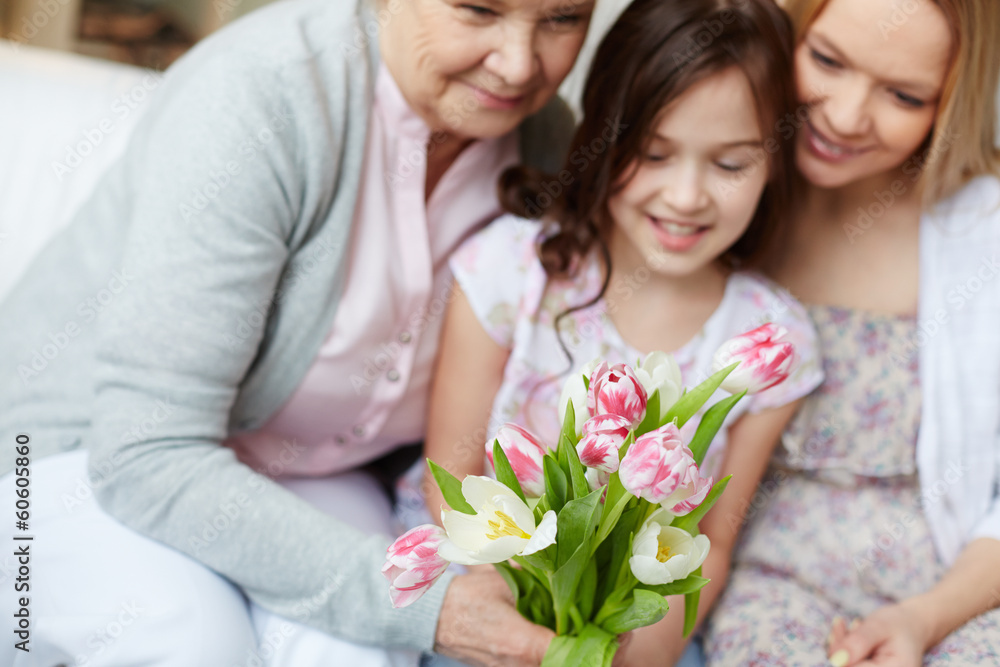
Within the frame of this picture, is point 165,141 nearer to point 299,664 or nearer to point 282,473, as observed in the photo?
point 282,473

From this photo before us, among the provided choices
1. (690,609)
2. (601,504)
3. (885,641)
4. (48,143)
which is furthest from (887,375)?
(48,143)

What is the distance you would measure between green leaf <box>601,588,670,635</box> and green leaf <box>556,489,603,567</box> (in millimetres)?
62

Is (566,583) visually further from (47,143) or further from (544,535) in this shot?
(47,143)

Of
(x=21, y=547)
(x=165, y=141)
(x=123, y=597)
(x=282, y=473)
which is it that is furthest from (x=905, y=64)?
(x=21, y=547)

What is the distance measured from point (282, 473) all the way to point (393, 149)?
0.54m

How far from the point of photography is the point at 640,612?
729mm

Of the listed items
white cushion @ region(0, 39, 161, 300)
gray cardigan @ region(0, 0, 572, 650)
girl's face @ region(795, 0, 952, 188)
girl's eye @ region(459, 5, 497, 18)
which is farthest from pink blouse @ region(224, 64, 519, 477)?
white cushion @ region(0, 39, 161, 300)

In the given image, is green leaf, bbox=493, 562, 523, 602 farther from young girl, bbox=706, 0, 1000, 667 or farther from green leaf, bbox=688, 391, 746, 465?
young girl, bbox=706, 0, 1000, 667

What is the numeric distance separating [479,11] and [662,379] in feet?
1.80

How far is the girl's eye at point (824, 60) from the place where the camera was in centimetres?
118

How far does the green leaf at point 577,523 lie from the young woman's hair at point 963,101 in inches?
33.6

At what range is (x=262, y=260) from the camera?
1.07 m

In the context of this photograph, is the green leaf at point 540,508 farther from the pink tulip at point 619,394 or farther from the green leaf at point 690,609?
the green leaf at point 690,609

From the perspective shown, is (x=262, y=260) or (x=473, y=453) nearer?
(x=262, y=260)
